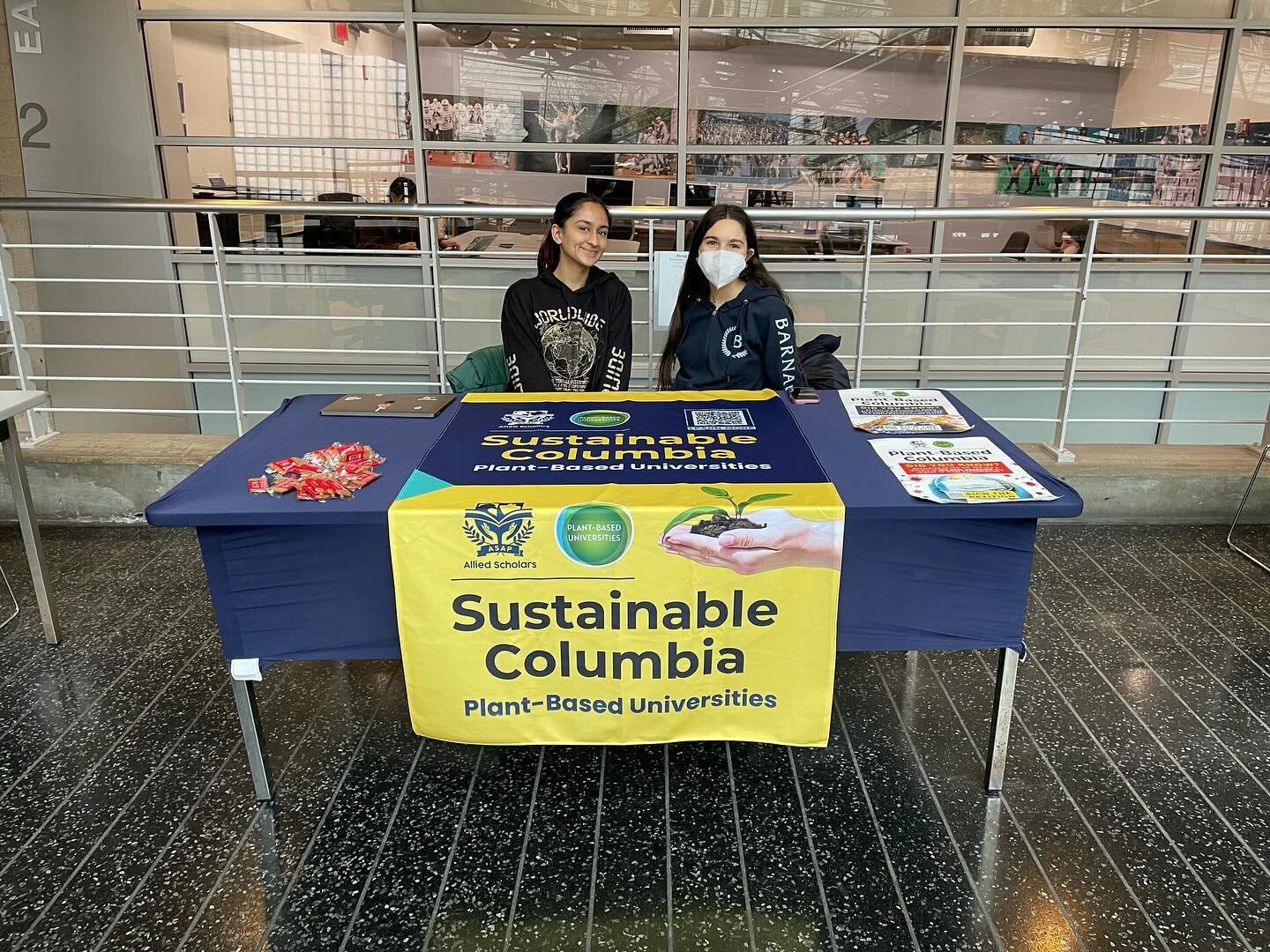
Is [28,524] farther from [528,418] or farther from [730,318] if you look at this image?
[730,318]

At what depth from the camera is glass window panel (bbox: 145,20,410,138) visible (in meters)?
4.99

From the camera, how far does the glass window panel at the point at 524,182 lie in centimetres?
514

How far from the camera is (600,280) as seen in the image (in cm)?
307

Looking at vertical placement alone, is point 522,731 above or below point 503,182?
below

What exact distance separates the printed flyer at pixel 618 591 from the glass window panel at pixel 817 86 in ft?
11.6

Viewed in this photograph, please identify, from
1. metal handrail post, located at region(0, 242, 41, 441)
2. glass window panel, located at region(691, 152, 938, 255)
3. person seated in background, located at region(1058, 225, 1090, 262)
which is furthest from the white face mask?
person seated in background, located at region(1058, 225, 1090, 262)

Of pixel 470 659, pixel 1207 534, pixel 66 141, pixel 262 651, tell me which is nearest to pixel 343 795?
pixel 262 651

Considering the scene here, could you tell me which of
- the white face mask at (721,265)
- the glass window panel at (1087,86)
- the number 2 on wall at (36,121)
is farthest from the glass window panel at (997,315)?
the number 2 on wall at (36,121)

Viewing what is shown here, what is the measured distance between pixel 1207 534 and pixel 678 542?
2939 mm

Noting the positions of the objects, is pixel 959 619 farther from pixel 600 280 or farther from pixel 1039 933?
pixel 600 280

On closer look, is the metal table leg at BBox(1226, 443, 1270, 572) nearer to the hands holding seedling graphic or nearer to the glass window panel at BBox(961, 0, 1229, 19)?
the hands holding seedling graphic

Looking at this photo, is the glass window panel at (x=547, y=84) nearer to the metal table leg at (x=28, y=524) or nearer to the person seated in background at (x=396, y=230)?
the person seated in background at (x=396, y=230)

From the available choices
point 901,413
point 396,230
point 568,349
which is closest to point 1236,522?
point 901,413

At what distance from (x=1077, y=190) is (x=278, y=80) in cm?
459
